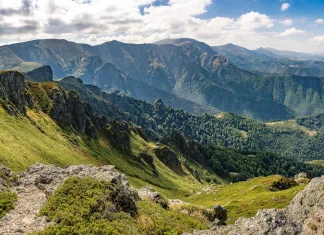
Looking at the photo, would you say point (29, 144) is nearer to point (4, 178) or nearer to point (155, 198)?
point (4, 178)

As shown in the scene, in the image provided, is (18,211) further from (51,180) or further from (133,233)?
(133,233)

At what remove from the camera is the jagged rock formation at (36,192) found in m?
31.2

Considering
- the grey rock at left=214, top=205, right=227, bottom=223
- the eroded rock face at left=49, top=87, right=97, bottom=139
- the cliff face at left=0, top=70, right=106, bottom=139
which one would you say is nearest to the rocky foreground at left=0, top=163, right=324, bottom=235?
the grey rock at left=214, top=205, right=227, bottom=223

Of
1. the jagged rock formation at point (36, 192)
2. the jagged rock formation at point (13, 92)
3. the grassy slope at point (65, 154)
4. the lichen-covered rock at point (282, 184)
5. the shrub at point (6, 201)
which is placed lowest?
the lichen-covered rock at point (282, 184)

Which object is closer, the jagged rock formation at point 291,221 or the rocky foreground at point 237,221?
the jagged rock formation at point 291,221

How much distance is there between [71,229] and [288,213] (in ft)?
75.9

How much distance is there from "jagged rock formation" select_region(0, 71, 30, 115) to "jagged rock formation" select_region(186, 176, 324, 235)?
106 metres

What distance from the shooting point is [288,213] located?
3300 centimetres

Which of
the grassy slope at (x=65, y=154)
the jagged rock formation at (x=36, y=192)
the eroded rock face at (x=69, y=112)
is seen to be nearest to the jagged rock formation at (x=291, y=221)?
the jagged rock formation at (x=36, y=192)

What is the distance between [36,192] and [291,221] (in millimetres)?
32170

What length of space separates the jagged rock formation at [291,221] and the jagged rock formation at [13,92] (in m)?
106

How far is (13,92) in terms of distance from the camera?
133 meters

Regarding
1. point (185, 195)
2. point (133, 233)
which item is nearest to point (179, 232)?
point (133, 233)

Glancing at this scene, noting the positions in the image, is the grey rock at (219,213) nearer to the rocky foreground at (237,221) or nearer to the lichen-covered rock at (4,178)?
the rocky foreground at (237,221)
